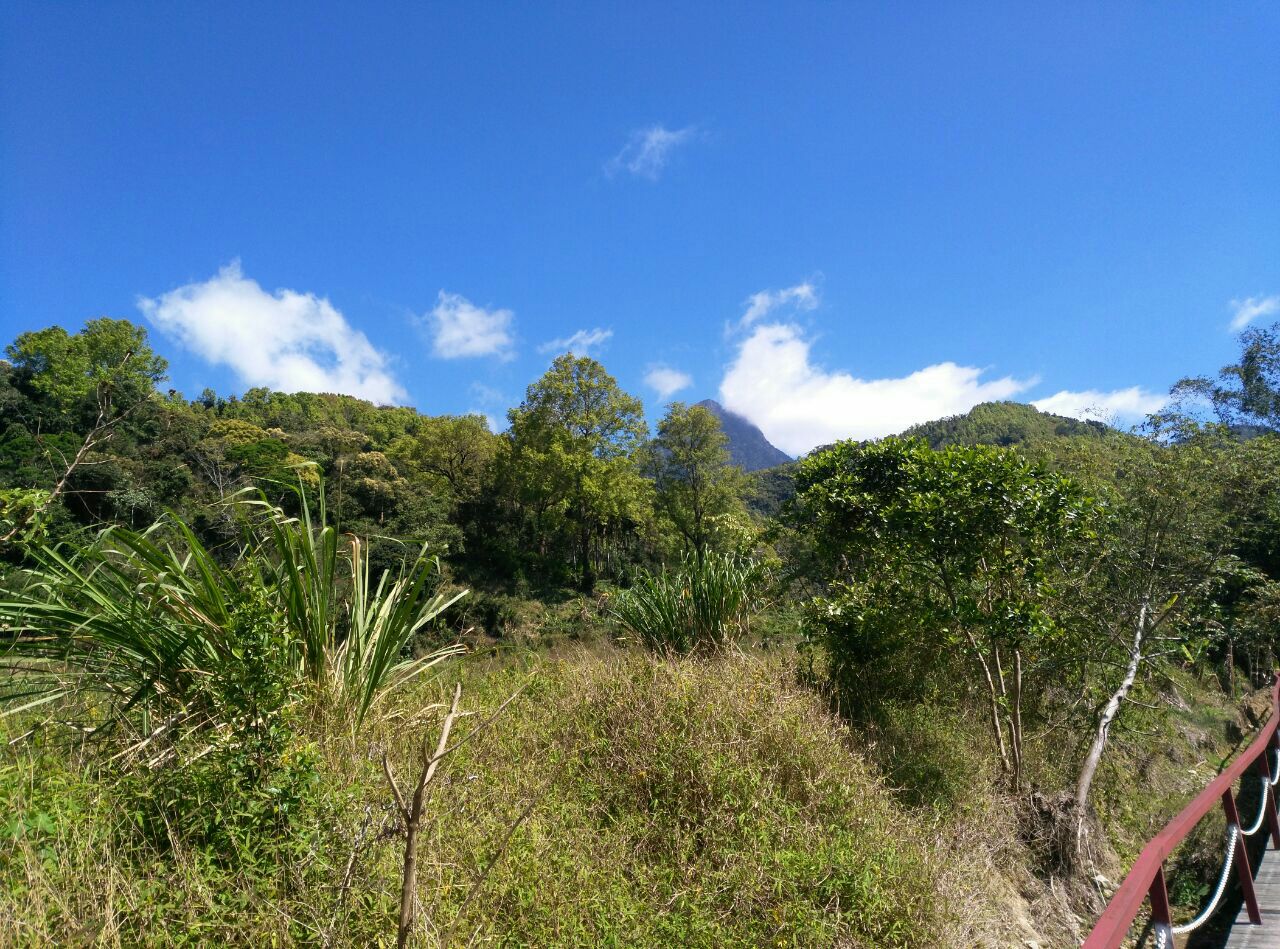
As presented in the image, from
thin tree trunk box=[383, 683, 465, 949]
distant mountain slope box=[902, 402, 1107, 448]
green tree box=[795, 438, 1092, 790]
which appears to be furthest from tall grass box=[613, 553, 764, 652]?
distant mountain slope box=[902, 402, 1107, 448]

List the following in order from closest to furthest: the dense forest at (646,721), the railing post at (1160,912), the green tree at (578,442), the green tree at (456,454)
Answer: the railing post at (1160,912)
the dense forest at (646,721)
the green tree at (578,442)
the green tree at (456,454)

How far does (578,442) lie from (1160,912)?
28129 millimetres

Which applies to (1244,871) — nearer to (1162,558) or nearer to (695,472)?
(1162,558)

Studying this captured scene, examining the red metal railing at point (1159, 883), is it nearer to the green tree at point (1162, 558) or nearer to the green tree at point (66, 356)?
the green tree at point (1162, 558)

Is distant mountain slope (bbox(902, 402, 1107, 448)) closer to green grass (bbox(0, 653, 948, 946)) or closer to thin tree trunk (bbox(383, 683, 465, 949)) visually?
green grass (bbox(0, 653, 948, 946))

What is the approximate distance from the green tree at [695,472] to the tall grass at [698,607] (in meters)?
23.0

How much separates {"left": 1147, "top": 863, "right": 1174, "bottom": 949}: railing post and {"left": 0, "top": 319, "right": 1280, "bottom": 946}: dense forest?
1223 millimetres

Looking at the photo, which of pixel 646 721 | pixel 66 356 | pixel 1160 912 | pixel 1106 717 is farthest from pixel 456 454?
pixel 1160 912

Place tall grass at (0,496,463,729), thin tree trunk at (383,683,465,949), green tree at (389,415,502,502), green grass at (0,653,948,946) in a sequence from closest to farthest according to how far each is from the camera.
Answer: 1. thin tree trunk at (383,683,465,949)
2. green grass at (0,653,948,946)
3. tall grass at (0,496,463,729)
4. green tree at (389,415,502,502)

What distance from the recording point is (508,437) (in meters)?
31.8

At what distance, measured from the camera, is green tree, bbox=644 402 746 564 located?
29828 millimetres

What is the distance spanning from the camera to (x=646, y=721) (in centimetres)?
436

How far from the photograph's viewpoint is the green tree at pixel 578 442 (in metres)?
28.6

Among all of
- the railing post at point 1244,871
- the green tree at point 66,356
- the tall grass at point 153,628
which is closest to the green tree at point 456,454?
the green tree at point 66,356
